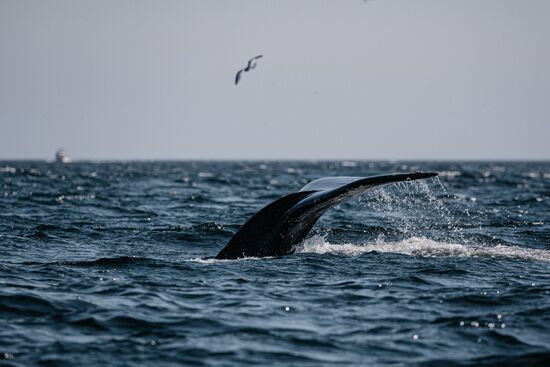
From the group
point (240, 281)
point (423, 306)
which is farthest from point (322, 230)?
point (423, 306)

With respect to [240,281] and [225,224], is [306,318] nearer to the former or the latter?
[240,281]

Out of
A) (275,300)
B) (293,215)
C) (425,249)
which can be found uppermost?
(293,215)

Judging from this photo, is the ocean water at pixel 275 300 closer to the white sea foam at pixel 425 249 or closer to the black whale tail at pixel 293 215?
the white sea foam at pixel 425 249

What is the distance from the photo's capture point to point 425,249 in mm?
14336

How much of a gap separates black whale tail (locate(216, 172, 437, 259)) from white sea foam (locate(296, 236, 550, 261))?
44.4 inches

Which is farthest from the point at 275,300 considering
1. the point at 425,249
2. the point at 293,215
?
the point at 425,249

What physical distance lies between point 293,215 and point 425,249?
406 centimetres

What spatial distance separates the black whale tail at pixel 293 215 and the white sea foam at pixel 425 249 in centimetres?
113

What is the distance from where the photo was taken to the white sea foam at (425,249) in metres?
13.7

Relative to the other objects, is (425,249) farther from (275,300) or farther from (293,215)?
(275,300)

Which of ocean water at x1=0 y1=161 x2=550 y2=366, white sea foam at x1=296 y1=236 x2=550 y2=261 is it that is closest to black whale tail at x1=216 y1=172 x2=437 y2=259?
ocean water at x1=0 y1=161 x2=550 y2=366

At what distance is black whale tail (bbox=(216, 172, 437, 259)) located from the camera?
10117 millimetres

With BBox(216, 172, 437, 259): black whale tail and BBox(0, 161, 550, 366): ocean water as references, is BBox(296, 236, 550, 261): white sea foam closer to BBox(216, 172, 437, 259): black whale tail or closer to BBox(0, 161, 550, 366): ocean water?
BBox(0, 161, 550, 366): ocean water

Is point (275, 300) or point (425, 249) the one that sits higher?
point (425, 249)
